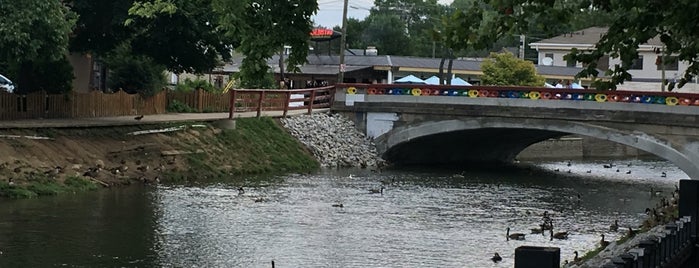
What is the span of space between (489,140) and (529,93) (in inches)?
358

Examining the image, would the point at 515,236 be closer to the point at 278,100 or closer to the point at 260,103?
the point at 260,103

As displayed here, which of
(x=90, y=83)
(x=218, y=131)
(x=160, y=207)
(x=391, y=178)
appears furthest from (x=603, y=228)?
(x=90, y=83)

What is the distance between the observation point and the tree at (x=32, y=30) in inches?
1375

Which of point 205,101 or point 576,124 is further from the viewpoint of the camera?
point 205,101

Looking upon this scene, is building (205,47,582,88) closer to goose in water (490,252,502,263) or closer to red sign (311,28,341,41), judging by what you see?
red sign (311,28,341,41)

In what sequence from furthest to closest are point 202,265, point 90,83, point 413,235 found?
point 90,83
point 413,235
point 202,265

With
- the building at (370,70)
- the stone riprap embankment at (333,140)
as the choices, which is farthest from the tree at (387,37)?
the stone riprap embankment at (333,140)

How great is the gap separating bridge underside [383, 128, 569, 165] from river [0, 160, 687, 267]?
7.17 metres

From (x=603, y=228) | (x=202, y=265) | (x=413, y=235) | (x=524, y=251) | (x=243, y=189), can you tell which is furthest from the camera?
(x=243, y=189)

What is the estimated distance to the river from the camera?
83.5 ft

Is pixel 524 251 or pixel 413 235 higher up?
pixel 524 251

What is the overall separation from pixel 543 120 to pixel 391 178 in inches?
260

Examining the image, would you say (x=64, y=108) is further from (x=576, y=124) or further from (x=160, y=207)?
(x=576, y=124)

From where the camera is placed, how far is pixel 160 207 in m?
32.9
